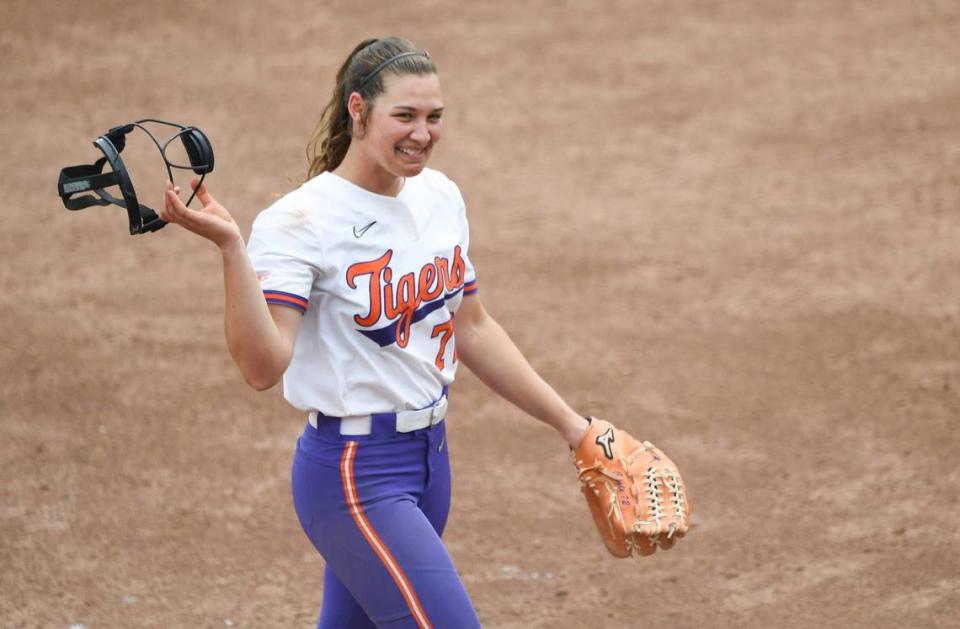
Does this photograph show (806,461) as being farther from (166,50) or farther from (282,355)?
(166,50)

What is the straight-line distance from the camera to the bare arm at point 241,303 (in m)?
2.58

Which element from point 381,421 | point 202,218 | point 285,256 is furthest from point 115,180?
point 381,421

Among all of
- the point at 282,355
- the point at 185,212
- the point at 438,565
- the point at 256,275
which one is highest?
the point at 185,212

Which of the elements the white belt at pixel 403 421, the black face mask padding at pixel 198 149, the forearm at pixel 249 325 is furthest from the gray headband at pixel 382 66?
the white belt at pixel 403 421

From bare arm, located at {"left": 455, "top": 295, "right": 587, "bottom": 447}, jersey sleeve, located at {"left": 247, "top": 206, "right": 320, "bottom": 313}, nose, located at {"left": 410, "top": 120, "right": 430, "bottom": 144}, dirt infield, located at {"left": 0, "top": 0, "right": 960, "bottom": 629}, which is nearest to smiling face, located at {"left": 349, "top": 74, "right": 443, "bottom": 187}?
nose, located at {"left": 410, "top": 120, "right": 430, "bottom": 144}

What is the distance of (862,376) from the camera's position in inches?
255

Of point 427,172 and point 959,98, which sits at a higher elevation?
point 427,172

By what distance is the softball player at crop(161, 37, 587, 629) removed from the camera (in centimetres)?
290

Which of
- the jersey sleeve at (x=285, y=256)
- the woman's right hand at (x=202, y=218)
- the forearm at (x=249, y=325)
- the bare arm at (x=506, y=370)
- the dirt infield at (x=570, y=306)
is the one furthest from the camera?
the dirt infield at (x=570, y=306)

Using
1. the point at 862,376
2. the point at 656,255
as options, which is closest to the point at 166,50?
the point at 656,255

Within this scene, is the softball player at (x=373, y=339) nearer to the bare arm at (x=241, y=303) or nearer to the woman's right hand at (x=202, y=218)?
the bare arm at (x=241, y=303)

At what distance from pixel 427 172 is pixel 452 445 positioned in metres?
2.84

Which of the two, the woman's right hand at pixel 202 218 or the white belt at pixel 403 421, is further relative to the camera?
the white belt at pixel 403 421

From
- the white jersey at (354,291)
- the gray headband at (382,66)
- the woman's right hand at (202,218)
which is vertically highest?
the gray headband at (382,66)
